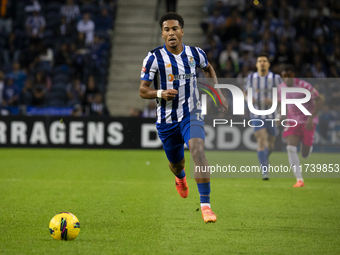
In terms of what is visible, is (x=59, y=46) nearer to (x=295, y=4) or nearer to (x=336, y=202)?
(x=295, y=4)

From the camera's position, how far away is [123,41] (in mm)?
21000

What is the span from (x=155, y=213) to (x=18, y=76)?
513 inches

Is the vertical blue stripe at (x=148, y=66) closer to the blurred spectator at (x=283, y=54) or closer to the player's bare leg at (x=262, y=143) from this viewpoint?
the player's bare leg at (x=262, y=143)

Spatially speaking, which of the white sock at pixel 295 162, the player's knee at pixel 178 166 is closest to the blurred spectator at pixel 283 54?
Result: the white sock at pixel 295 162

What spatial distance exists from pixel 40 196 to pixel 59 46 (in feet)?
41.0

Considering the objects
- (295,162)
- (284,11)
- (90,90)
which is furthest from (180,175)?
(284,11)

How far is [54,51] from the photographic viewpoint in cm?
1916

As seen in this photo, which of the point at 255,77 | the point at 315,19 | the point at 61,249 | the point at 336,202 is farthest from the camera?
the point at 315,19

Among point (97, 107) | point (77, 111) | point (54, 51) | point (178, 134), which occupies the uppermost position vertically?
point (54, 51)

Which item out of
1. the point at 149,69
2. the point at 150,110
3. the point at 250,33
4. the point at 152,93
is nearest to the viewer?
the point at 152,93

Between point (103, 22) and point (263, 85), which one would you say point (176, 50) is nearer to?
point (263, 85)

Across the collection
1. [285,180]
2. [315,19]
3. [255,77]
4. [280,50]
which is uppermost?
[315,19]

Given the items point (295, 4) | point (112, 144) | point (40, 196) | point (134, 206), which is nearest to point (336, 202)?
point (134, 206)

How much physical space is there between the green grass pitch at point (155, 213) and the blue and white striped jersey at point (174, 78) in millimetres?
1189
